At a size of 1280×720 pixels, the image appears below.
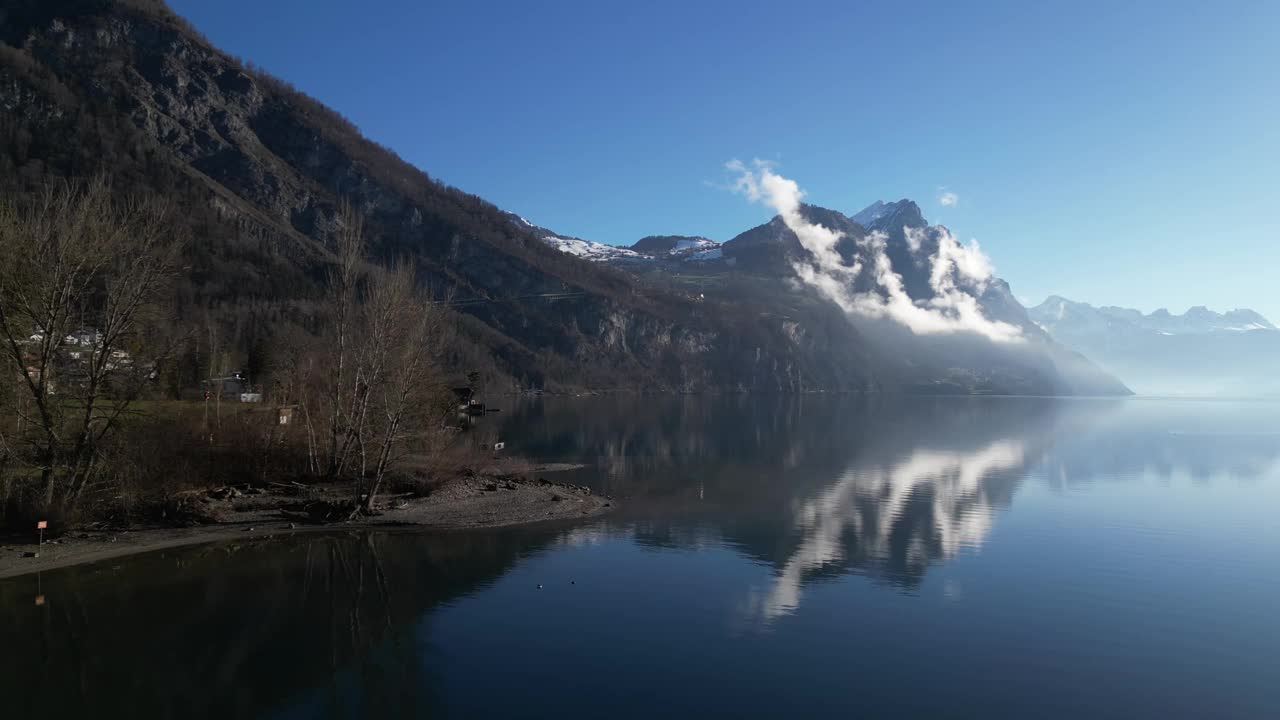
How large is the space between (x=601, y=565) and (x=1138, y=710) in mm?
19670

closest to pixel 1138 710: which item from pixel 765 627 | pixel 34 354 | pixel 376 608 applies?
pixel 765 627

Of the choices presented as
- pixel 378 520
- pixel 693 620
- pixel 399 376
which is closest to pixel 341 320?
pixel 399 376

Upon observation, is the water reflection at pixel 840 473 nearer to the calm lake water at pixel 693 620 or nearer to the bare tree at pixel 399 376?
the calm lake water at pixel 693 620

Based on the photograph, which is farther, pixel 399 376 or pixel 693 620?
pixel 399 376

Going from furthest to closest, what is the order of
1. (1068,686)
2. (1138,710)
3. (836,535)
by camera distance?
(836,535)
(1068,686)
(1138,710)

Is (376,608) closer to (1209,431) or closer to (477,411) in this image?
(477,411)

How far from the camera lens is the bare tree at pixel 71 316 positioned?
32.1 m

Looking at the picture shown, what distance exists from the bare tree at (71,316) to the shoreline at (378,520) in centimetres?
301

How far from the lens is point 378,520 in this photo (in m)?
39.4

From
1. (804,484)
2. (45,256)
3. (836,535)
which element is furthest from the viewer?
(804,484)

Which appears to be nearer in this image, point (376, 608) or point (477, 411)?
point (376, 608)

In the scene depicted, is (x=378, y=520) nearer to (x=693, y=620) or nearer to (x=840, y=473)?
(x=693, y=620)

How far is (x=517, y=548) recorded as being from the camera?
35.1 m

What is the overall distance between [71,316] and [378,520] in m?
16.8
